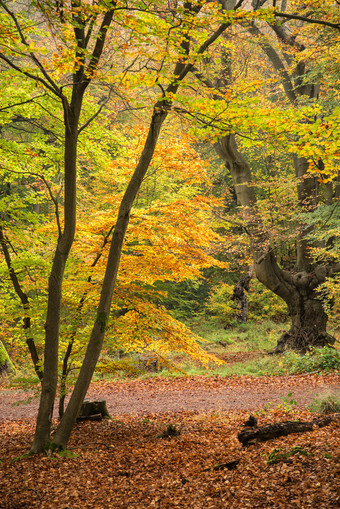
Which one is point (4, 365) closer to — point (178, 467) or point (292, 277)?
point (292, 277)

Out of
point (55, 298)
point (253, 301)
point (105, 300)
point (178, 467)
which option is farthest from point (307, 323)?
point (55, 298)

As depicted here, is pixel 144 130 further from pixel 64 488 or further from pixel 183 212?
pixel 64 488

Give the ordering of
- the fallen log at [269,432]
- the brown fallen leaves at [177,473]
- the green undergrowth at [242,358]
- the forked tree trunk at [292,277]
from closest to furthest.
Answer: the brown fallen leaves at [177,473], the fallen log at [269,432], the green undergrowth at [242,358], the forked tree trunk at [292,277]

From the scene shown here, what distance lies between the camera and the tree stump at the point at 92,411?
6.75 m

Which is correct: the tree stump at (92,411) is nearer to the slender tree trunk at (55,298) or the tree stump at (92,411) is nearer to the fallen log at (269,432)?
the slender tree trunk at (55,298)

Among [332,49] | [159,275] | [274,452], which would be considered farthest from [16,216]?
[332,49]

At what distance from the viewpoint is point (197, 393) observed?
9516mm

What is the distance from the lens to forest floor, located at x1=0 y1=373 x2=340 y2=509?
3.12 metres

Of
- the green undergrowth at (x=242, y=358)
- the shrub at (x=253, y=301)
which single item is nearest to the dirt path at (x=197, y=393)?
the green undergrowth at (x=242, y=358)

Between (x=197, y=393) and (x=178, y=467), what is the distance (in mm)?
5570

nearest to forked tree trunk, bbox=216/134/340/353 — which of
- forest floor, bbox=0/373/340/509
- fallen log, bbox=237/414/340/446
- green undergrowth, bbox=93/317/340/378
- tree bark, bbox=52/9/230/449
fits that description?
green undergrowth, bbox=93/317/340/378

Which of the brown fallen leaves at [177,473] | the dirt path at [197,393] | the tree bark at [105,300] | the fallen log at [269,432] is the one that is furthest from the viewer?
the dirt path at [197,393]

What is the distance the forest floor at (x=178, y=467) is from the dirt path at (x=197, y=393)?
70 cm

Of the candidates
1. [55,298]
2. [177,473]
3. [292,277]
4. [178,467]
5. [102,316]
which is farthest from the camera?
[292,277]
